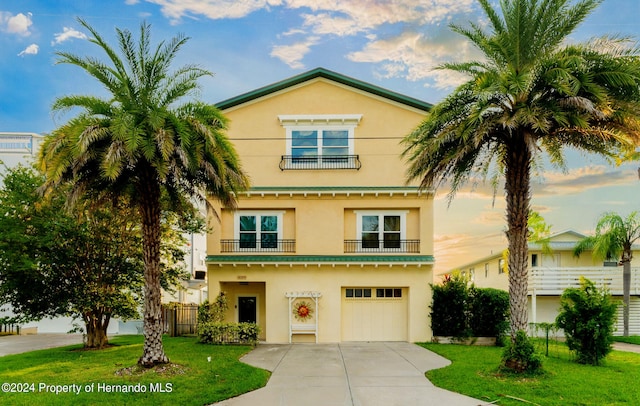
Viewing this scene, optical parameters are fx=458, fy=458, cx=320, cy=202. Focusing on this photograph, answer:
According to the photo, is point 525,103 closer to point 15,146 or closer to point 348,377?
point 348,377

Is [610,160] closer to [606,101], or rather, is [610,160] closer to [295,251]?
[606,101]

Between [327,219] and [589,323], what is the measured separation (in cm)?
1098

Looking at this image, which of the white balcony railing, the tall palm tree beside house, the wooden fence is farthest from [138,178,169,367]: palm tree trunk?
the white balcony railing

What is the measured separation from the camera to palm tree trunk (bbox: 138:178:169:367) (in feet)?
43.1

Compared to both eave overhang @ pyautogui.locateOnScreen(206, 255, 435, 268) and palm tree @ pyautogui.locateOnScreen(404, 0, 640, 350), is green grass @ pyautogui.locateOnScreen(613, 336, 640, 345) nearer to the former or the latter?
eave overhang @ pyautogui.locateOnScreen(206, 255, 435, 268)

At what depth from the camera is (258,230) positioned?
70.7ft

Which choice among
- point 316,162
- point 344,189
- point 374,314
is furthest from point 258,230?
point 374,314

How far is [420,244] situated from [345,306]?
178 inches

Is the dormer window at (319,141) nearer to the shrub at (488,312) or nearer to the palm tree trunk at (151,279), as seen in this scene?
the shrub at (488,312)

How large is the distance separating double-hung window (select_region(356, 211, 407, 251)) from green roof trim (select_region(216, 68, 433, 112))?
5.22 m

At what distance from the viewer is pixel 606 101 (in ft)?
39.1

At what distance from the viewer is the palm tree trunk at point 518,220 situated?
13070 mm

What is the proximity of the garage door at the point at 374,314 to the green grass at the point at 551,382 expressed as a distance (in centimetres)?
574

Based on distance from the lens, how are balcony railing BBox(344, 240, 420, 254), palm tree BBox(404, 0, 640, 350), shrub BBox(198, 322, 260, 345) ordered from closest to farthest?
palm tree BBox(404, 0, 640, 350), shrub BBox(198, 322, 260, 345), balcony railing BBox(344, 240, 420, 254)
